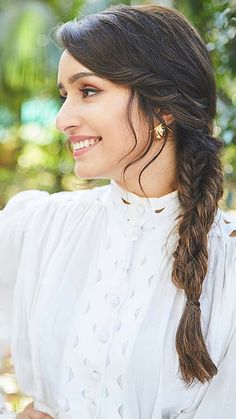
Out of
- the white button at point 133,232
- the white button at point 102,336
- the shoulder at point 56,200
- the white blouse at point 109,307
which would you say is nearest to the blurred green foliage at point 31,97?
the shoulder at point 56,200

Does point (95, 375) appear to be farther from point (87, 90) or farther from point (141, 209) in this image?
point (87, 90)

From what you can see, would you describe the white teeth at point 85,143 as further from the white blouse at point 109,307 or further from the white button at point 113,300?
the white button at point 113,300

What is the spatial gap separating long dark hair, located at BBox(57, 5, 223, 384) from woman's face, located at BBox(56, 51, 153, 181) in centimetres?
2

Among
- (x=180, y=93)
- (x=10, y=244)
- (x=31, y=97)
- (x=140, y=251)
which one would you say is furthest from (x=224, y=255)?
(x=31, y=97)

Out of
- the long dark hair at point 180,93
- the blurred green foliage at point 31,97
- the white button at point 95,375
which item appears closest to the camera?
the long dark hair at point 180,93

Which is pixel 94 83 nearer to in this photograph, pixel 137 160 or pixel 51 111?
pixel 137 160

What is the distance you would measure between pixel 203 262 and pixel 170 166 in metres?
0.27

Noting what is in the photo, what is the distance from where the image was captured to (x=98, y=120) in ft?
5.49

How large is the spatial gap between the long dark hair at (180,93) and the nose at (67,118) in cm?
12

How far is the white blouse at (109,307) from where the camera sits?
174 cm

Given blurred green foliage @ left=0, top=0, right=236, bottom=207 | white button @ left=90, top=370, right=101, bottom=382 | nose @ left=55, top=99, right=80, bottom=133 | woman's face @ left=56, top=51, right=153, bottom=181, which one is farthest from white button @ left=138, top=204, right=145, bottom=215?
blurred green foliage @ left=0, top=0, right=236, bottom=207

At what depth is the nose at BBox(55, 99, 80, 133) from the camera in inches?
67.3

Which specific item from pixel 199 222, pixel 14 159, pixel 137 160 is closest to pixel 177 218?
pixel 199 222

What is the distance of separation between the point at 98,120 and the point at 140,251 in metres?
0.39
